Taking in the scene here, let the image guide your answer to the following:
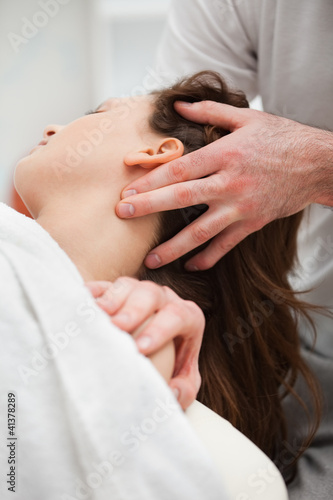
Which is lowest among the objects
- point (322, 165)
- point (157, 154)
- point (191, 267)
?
point (191, 267)

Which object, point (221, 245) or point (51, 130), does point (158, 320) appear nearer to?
point (221, 245)

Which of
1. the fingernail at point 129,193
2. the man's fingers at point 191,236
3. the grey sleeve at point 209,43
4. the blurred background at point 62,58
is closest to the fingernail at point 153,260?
the man's fingers at point 191,236

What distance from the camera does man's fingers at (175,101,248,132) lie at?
1.08 m

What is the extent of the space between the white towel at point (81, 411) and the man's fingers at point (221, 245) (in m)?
0.37

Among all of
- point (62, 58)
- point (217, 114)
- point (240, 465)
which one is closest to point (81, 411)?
point (240, 465)

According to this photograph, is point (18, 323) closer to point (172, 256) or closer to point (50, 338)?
point (50, 338)

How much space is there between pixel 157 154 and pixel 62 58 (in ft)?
6.69

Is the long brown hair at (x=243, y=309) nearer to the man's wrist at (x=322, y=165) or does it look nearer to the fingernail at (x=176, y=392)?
the man's wrist at (x=322, y=165)

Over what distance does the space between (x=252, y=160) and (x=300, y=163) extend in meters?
0.12

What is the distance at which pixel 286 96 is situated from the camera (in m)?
1.48

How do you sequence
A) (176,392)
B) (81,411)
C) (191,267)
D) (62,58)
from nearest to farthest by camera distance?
1. (81,411)
2. (176,392)
3. (191,267)
4. (62,58)

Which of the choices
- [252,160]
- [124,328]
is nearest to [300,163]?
[252,160]

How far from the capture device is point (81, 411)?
65 cm

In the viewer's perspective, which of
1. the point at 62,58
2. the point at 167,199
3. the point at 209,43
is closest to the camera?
the point at 167,199
